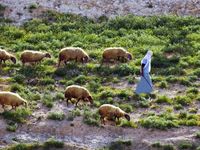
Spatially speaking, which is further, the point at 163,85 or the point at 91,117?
the point at 163,85

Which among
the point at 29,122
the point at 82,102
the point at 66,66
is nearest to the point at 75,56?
the point at 66,66

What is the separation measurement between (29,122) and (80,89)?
2.49 m

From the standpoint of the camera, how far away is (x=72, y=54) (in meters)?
31.0

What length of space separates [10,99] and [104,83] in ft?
16.2

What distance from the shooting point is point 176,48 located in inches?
1307

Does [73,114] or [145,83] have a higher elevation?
[145,83]

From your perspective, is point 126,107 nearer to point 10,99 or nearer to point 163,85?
point 163,85

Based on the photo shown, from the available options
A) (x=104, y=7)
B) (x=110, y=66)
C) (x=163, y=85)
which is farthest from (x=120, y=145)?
(x=104, y=7)

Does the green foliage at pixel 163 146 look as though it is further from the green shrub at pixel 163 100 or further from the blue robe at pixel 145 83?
the blue robe at pixel 145 83

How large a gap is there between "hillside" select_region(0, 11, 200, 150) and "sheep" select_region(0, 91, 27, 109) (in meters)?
0.29

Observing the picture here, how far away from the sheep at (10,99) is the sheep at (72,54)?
5.12 m

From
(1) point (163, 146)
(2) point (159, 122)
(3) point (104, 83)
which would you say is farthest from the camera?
(3) point (104, 83)

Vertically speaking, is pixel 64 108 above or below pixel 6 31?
below

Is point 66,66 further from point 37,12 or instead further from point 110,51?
point 37,12
